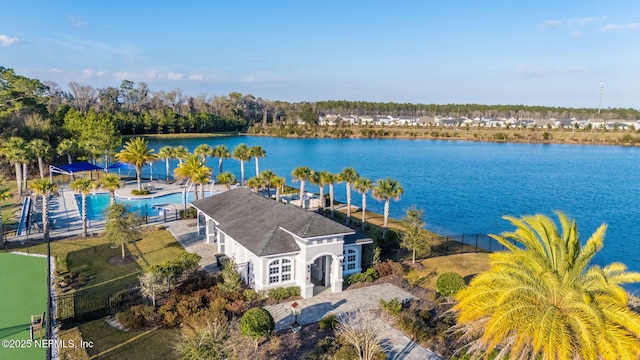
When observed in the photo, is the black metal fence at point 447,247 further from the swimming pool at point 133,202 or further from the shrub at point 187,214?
the swimming pool at point 133,202

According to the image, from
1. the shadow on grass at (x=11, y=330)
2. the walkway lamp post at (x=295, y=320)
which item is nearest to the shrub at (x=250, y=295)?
the walkway lamp post at (x=295, y=320)

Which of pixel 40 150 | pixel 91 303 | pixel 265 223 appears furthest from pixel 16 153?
pixel 265 223

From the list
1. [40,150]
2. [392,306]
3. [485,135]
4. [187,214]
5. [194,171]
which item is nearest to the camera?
[392,306]

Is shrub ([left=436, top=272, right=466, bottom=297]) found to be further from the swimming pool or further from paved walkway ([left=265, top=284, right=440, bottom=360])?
the swimming pool

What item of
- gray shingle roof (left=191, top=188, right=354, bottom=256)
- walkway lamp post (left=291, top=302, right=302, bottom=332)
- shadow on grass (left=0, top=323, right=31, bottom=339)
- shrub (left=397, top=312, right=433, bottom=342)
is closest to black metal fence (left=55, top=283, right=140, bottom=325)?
shadow on grass (left=0, top=323, right=31, bottom=339)

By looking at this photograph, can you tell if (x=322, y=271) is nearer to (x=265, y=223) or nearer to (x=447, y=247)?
(x=265, y=223)
